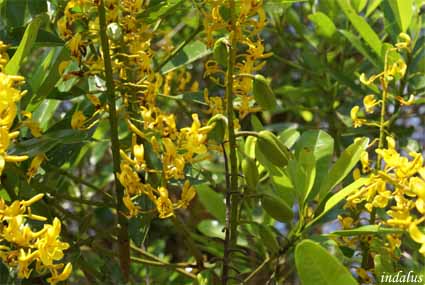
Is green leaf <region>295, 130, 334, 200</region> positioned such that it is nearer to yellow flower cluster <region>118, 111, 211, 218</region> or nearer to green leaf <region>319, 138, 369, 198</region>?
green leaf <region>319, 138, 369, 198</region>

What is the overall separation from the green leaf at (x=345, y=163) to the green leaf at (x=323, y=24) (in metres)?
0.50

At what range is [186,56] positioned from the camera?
1642 millimetres

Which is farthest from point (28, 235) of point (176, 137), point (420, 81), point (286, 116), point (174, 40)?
point (286, 116)

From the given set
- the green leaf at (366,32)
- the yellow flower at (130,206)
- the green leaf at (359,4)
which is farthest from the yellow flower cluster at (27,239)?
the green leaf at (359,4)

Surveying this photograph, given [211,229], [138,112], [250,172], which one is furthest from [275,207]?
[211,229]

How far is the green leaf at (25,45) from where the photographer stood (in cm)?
116

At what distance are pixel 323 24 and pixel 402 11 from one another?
0.25 m

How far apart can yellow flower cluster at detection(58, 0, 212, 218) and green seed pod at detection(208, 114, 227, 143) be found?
2 centimetres

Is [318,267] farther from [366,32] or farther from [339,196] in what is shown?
[366,32]

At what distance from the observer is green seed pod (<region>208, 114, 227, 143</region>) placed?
3.62 feet

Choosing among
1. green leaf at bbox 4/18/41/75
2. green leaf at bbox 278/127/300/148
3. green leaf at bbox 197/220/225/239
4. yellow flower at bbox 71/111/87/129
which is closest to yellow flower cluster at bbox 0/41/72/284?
green leaf at bbox 4/18/41/75

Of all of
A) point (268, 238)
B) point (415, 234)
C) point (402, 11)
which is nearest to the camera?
point (415, 234)

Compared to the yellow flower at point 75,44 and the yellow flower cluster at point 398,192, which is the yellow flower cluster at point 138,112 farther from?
the yellow flower cluster at point 398,192

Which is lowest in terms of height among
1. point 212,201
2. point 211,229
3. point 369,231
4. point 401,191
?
point 211,229
